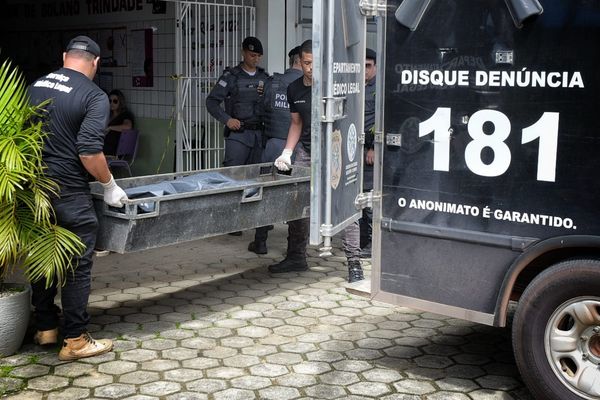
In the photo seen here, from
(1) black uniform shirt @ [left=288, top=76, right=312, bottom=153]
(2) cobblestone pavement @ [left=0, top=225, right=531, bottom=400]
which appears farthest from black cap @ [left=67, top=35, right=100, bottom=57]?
(1) black uniform shirt @ [left=288, top=76, right=312, bottom=153]

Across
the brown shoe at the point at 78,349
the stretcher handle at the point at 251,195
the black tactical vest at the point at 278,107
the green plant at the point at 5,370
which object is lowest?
the green plant at the point at 5,370

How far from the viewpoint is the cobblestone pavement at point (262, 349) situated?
435 centimetres

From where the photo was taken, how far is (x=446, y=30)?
4.05 metres

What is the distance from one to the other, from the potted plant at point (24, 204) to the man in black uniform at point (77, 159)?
72 mm

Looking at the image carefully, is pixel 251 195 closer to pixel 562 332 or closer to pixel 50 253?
pixel 50 253

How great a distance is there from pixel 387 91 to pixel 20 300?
2.48 m

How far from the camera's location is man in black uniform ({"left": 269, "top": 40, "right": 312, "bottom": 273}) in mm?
6430

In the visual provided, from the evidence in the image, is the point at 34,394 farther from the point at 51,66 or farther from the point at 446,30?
the point at 51,66

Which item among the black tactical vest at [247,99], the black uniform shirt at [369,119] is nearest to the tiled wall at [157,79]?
the black tactical vest at [247,99]

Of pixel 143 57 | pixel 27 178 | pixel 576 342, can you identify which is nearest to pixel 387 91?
pixel 576 342

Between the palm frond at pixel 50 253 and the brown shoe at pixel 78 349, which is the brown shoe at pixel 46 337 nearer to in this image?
the brown shoe at pixel 78 349

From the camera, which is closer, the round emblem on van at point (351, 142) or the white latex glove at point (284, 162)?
the round emblem on van at point (351, 142)

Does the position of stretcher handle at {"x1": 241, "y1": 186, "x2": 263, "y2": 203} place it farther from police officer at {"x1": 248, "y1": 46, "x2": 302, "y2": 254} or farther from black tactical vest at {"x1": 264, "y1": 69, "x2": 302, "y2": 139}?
black tactical vest at {"x1": 264, "y1": 69, "x2": 302, "y2": 139}

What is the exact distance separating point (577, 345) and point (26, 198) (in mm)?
3039
